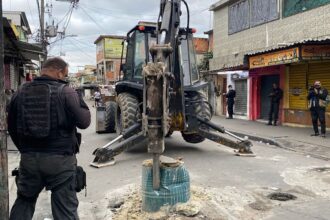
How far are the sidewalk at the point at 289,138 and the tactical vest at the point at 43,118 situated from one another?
313 inches

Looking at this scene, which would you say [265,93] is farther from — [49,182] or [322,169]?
[49,182]

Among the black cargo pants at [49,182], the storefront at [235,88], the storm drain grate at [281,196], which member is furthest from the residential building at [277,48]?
the black cargo pants at [49,182]

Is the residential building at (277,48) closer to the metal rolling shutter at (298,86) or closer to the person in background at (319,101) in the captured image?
the metal rolling shutter at (298,86)

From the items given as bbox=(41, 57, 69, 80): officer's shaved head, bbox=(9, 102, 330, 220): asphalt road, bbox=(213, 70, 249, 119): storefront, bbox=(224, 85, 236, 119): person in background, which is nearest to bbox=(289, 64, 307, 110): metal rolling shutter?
bbox=(213, 70, 249, 119): storefront

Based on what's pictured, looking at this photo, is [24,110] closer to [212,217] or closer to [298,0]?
[212,217]

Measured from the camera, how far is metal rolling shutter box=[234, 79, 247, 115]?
21961 mm

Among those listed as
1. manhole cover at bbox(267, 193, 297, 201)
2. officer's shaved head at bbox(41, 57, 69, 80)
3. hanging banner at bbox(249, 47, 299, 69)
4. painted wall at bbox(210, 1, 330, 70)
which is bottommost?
manhole cover at bbox(267, 193, 297, 201)

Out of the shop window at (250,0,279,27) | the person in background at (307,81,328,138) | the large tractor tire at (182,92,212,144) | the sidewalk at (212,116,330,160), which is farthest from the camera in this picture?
the shop window at (250,0,279,27)

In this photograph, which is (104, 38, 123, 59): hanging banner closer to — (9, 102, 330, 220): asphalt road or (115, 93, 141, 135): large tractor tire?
(9, 102, 330, 220): asphalt road

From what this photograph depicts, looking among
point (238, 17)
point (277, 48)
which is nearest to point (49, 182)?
point (277, 48)

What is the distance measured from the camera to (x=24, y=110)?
3908 millimetres

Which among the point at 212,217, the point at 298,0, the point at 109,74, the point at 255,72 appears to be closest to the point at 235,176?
the point at 212,217

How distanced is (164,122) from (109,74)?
5375 cm

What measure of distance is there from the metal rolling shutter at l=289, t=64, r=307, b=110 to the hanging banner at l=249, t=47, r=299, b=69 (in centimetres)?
→ 152
